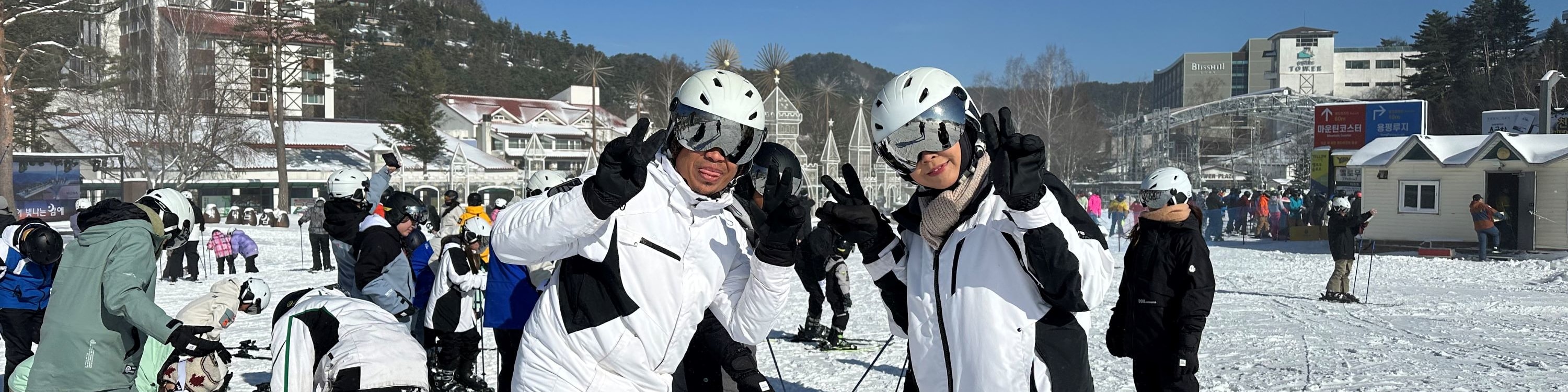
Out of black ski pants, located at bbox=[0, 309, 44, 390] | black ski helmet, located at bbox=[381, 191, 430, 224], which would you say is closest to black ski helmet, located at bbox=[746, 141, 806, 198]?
black ski helmet, located at bbox=[381, 191, 430, 224]

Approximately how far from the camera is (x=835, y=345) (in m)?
9.70

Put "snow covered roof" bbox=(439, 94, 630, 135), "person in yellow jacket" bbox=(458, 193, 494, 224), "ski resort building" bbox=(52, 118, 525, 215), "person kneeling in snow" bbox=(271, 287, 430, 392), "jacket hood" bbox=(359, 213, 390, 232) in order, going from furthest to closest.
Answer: "snow covered roof" bbox=(439, 94, 630, 135)
"ski resort building" bbox=(52, 118, 525, 215)
"person in yellow jacket" bbox=(458, 193, 494, 224)
"jacket hood" bbox=(359, 213, 390, 232)
"person kneeling in snow" bbox=(271, 287, 430, 392)

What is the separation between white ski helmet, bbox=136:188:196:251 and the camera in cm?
554

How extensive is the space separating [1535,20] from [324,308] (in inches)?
2879

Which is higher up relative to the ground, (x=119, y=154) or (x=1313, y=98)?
(x=1313, y=98)

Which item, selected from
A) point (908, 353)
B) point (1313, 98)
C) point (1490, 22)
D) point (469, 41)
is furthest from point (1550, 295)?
point (469, 41)

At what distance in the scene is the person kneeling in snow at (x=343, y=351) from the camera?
426 cm

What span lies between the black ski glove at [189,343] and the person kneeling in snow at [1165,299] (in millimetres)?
4689

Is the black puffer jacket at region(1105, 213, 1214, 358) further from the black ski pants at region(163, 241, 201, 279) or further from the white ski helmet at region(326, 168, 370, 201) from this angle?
the black ski pants at region(163, 241, 201, 279)

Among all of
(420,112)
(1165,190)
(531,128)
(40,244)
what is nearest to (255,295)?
(40,244)

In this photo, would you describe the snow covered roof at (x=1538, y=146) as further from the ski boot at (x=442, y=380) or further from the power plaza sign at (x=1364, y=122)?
the ski boot at (x=442, y=380)

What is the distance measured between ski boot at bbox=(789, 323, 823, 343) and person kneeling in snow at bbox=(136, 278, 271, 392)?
556 cm

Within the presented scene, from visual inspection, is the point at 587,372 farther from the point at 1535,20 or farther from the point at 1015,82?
the point at 1535,20

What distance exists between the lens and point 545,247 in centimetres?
327
